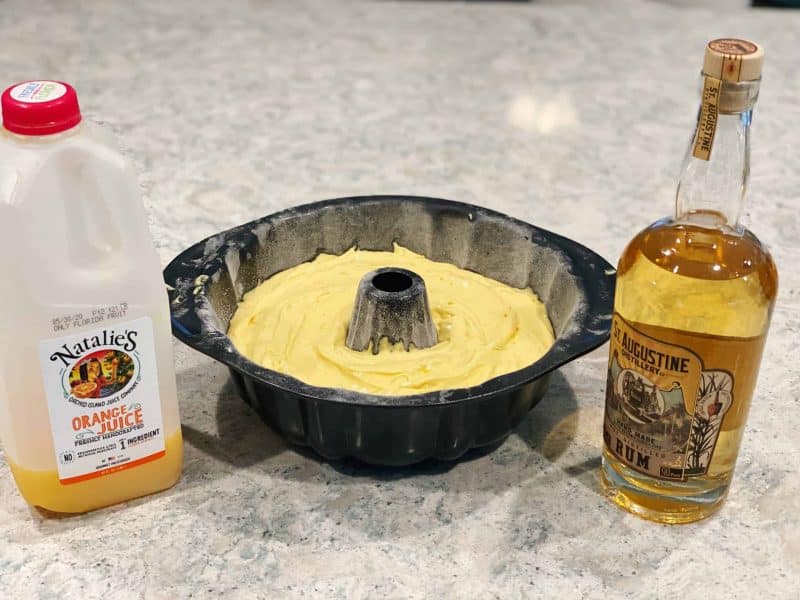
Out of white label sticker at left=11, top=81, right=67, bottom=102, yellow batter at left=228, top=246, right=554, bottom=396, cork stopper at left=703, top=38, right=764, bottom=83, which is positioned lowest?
yellow batter at left=228, top=246, right=554, bottom=396

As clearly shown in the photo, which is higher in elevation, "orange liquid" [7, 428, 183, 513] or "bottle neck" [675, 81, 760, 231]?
"bottle neck" [675, 81, 760, 231]

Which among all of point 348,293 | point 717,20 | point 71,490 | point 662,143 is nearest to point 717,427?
point 348,293

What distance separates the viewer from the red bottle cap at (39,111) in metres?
0.68

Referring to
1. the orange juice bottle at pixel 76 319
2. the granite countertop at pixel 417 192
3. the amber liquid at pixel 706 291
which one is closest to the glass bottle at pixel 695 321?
the amber liquid at pixel 706 291

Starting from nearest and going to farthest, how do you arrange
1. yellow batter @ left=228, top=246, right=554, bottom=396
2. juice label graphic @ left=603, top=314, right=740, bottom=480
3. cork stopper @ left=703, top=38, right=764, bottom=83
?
cork stopper @ left=703, top=38, right=764, bottom=83 → juice label graphic @ left=603, top=314, right=740, bottom=480 → yellow batter @ left=228, top=246, right=554, bottom=396

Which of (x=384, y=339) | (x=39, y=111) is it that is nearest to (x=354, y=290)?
(x=384, y=339)

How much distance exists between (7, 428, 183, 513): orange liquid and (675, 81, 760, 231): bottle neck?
0.48 metres

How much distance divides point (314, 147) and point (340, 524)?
0.88 meters

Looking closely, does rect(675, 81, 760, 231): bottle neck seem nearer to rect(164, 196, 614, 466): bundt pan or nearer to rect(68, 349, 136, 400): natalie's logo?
rect(164, 196, 614, 466): bundt pan

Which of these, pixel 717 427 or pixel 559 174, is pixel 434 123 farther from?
pixel 717 427

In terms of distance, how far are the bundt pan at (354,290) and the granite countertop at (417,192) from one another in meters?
0.07

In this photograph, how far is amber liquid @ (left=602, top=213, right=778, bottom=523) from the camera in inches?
29.3

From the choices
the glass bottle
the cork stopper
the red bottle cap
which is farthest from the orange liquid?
the cork stopper

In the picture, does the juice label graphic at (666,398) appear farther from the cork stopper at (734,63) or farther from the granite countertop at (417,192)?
the cork stopper at (734,63)
